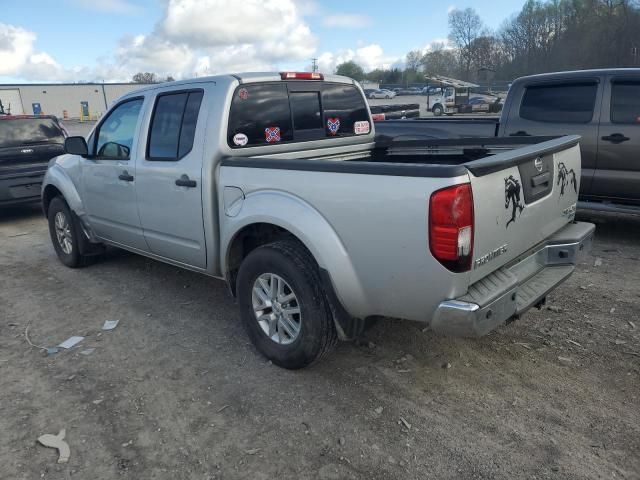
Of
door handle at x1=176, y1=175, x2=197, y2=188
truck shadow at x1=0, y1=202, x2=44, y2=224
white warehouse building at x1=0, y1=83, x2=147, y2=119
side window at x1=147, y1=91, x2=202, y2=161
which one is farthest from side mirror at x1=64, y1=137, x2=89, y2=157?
white warehouse building at x1=0, y1=83, x2=147, y2=119

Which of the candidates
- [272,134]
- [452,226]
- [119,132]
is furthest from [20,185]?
[452,226]

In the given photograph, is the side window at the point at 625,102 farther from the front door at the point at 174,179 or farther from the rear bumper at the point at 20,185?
Answer: the rear bumper at the point at 20,185

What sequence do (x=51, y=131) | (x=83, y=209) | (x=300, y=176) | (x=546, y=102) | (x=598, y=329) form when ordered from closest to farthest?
(x=300, y=176), (x=598, y=329), (x=83, y=209), (x=546, y=102), (x=51, y=131)

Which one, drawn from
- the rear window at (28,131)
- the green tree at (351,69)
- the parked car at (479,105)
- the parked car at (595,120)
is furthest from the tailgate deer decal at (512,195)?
the green tree at (351,69)

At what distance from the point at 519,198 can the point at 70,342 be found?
3426 mm

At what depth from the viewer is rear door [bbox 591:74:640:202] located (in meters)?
5.61

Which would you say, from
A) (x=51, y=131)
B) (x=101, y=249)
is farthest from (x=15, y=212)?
(x=101, y=249)

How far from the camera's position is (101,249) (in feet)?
18.5

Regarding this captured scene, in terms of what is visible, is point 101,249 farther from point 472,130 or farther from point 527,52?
point 527,52

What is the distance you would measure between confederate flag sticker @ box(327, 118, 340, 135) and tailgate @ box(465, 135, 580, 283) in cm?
182

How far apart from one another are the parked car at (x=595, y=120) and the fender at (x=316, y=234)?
4.22 meters

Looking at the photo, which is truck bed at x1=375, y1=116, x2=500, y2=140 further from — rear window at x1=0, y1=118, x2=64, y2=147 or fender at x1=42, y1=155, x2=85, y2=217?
rear window at x1=0, y1=118, x2=64, y2=147

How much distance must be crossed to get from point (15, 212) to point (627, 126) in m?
9.86

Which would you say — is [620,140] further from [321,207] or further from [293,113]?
[321,207]
